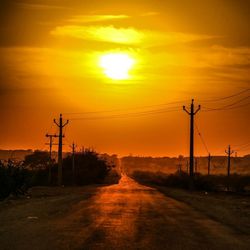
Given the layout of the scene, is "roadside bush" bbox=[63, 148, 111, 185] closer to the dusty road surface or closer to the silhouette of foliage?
the silhouette of foliage

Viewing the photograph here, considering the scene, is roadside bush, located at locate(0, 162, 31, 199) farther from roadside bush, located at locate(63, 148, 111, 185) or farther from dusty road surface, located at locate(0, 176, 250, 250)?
roadside bush, located at locate(63, 148, 111, 185)

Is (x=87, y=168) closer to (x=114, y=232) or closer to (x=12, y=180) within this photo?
(x=12, y=180)

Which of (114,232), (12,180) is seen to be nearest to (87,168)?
(12,180)

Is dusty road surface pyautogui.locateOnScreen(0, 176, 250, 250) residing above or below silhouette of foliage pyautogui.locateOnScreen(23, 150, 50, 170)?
below

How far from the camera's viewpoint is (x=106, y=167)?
111m

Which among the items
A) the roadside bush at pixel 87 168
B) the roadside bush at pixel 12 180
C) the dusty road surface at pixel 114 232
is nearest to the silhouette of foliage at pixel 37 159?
the roadside bush at pixel 87 168

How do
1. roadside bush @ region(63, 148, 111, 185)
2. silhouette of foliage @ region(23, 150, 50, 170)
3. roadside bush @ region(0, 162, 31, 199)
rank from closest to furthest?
roadside bush @ region(0, 162, 31, 199)
roadside bush @ region(63, 148, 111, 185)
silhouette of foliage @ region(23, 150, 50, 170)

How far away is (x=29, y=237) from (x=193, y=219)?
8665mm

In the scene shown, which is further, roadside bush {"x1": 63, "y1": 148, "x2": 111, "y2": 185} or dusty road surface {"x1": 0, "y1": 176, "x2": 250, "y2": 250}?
roadside bush {"x1": 63, "y1": 148, "x2": 111, "y2": 185}

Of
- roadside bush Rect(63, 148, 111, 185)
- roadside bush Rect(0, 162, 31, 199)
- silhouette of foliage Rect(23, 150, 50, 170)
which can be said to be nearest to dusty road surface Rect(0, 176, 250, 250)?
roadside bush Rect(0, 162, 31, 199)

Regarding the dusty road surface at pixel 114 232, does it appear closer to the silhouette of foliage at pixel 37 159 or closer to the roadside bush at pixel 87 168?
the roadside bush at pixel 87 168

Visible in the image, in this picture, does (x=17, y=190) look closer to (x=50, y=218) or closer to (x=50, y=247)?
(x=50, y=218)

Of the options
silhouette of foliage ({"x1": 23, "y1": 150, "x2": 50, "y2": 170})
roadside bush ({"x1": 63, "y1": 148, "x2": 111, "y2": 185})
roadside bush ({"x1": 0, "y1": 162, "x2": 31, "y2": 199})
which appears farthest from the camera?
silhouette of foliage ({"x1": 23, "y1": 150, "x2": 50, "y2": 170})

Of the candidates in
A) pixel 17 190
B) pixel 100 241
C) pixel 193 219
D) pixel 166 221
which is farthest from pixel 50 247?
pixel 17 190
